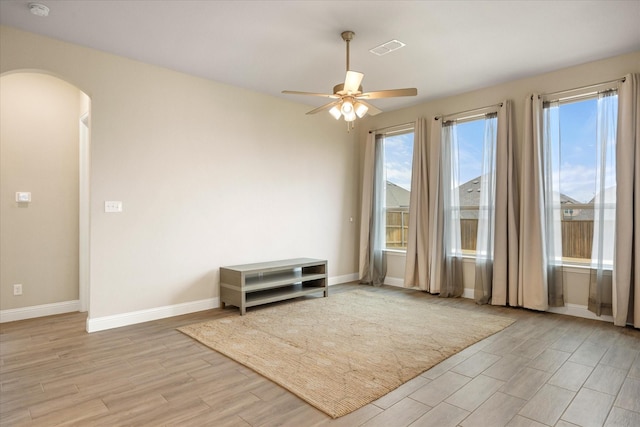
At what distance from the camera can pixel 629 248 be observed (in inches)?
149

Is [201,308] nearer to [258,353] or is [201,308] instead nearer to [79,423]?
[258,353]

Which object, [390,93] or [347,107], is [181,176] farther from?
[390,93]

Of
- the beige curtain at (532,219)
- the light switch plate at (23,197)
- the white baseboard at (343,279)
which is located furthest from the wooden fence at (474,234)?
the light switch plate at (23,197)

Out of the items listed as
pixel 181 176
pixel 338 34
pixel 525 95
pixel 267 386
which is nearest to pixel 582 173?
pixel 525 95

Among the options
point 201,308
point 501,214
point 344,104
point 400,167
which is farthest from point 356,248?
point 344,104

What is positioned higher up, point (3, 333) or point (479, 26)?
point (479, 26)

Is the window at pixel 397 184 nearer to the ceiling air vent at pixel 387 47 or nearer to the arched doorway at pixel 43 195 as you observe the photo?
the ceiling air vent at pixel 387 47

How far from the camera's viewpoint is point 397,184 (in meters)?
6.13

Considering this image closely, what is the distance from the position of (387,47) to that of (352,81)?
84 centimetres

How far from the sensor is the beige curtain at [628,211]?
149 inches

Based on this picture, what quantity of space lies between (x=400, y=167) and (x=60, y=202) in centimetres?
477

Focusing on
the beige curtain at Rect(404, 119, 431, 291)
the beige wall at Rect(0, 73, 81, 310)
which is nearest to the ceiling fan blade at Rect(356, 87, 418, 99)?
the beige curtain at Rect(404, 119, 431, 291)

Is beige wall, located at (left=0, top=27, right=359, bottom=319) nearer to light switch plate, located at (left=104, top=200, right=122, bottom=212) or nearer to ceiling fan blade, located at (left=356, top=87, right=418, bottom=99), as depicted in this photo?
light switch plate, located at (left=104, top=200, right=122, bottom=212)

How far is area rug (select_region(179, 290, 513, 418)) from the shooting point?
255 cm
